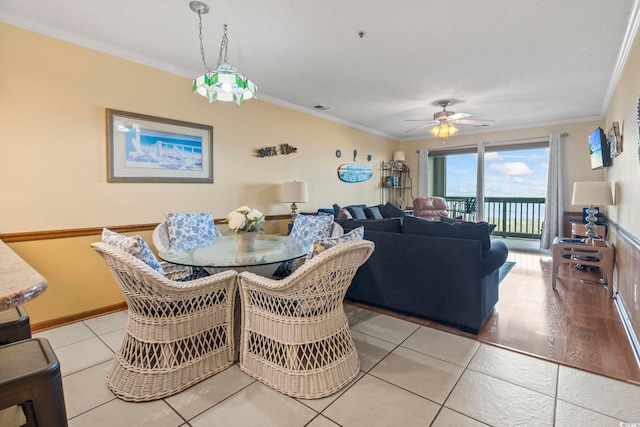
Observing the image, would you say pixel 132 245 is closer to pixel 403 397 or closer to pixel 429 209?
pixel 403 397

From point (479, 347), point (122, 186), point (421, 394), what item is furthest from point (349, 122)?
point (421, 394)

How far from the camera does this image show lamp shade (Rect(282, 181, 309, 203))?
4336 mm

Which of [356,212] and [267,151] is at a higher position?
[267,151]

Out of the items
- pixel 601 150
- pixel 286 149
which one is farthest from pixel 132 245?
pixel 601 150

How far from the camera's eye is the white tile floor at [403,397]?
1.60 metres

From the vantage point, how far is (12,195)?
2.46 m

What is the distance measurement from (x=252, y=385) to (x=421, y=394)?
0.99 m

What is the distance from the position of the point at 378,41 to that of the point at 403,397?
2.78 m

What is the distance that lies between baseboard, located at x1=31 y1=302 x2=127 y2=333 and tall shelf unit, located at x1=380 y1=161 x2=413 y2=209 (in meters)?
5.51

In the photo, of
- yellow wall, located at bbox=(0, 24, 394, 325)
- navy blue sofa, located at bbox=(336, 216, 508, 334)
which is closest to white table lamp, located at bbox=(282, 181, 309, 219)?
yellow wall, located at bbox=(0, 24, 394, 325)

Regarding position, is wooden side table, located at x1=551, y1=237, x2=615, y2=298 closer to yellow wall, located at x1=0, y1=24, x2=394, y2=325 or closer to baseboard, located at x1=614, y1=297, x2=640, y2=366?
baseboard, located at x1=614, y1=297, x2=640, y2=366

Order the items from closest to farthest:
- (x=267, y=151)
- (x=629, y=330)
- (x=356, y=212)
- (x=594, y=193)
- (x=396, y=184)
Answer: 1. (x=629, y=330)
2. (x=594, y=193)
3. (x=267, y=151)
4. (x=356, y=212)
5. (x=396, y=184)

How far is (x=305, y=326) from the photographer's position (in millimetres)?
1815

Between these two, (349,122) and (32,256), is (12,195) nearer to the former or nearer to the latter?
(32,256)
